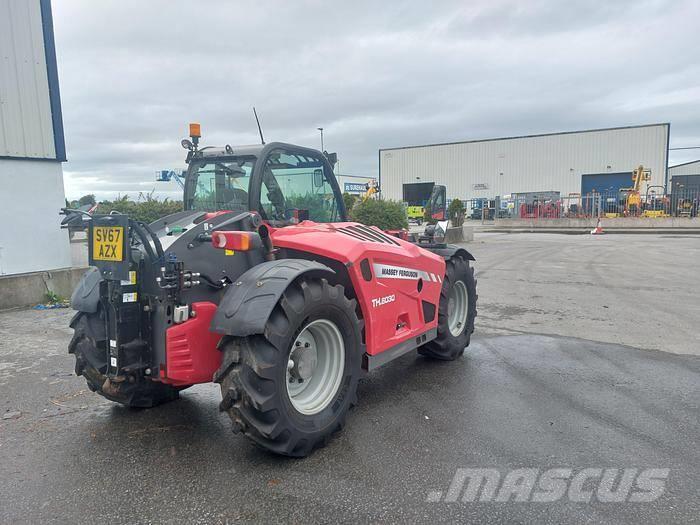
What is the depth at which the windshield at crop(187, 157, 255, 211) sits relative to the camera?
4281 mm

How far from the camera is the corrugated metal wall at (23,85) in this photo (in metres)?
8.67

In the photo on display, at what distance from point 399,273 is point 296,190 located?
115 cm

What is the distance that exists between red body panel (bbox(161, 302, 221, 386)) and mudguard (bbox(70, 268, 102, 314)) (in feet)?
2.46

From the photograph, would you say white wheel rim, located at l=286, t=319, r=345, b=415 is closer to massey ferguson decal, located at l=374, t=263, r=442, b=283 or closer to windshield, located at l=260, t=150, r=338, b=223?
massey ferguson decal, located at l=374, t=263, r=442, b=283

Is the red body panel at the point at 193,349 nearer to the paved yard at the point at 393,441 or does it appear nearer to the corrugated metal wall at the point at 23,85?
the paved yard at the point at 393,441

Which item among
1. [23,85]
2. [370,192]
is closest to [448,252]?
[23,85]

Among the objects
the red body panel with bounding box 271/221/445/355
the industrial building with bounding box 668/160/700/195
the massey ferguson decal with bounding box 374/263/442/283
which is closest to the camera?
the red body panel with bounding box 271/221/445/355

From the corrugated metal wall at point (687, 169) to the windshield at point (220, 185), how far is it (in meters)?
61.3

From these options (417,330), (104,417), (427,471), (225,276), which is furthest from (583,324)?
(104,417)

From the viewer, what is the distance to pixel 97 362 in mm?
3617

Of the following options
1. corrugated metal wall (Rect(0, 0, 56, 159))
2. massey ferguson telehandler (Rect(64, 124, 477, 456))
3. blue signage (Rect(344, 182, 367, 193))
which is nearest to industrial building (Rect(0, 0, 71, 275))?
corrugated metal wall (Rect(0, 0, 56, 159))

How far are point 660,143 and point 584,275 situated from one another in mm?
38450

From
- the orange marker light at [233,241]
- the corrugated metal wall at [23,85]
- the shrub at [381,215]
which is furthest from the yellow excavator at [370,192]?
the corrugated metal wall at [23,85]

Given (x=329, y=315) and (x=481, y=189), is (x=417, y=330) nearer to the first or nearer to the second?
(x=329, y=315)
